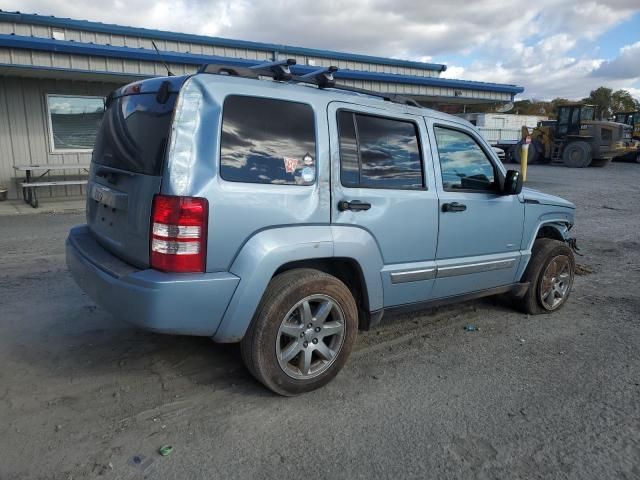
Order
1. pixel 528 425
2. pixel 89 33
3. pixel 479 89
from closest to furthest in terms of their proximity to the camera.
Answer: pixel 528 425 < pixel 89 33 < pixel 479 89

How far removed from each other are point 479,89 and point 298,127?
654 inches

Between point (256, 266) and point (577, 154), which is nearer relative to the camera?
point (256, 266)

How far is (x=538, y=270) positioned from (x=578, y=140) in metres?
22.8

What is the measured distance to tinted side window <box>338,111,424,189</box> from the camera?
11.4ft

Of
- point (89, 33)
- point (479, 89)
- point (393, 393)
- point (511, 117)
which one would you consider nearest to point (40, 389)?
point (393, 393)

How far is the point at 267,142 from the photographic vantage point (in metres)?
3.12

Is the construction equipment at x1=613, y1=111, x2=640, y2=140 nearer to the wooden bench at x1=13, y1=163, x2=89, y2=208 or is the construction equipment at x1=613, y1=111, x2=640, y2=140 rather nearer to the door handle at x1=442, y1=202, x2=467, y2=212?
the wooden bench at x1=13, y1=163, x2=89, y2=208

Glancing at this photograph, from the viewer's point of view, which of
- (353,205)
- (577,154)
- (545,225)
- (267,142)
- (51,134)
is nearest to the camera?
(267,142)

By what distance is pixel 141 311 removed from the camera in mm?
2855

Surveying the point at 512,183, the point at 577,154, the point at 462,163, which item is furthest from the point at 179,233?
the point at 577,154

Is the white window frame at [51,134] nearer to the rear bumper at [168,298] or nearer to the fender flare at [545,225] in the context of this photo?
the rear bumper at [168,298]

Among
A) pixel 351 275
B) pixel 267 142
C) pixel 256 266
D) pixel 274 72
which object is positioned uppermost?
pixel 274 72

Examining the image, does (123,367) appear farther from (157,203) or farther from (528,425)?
(528,425)

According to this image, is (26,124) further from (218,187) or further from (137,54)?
(218,187)
